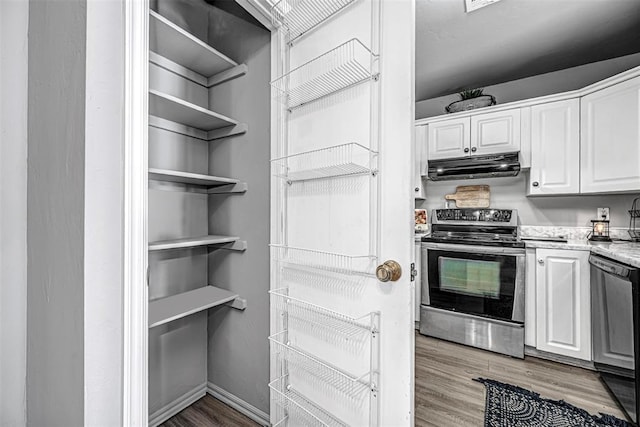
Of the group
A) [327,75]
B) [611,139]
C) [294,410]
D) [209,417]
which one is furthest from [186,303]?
[611,139]

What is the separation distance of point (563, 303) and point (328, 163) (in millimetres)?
2282

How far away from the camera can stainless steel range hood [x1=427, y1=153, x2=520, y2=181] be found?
2.63 metres

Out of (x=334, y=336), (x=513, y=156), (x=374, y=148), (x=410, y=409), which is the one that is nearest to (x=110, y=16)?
(x=374, y=148)

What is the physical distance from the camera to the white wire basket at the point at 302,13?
1190 mm

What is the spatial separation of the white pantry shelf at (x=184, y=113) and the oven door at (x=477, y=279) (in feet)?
6.97

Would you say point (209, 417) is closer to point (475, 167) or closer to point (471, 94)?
point (475, 167)

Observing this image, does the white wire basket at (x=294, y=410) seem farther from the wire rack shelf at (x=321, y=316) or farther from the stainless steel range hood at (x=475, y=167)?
the stainless steel range hood at (x=475, y=167)

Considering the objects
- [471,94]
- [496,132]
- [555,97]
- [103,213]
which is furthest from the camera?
[471,94]

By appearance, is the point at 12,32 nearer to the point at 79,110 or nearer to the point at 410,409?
the point at 79,110

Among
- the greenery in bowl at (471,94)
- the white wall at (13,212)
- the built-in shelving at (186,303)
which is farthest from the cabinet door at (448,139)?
the white wall at (13,212)

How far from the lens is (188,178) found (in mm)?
1573

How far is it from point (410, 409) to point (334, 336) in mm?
370

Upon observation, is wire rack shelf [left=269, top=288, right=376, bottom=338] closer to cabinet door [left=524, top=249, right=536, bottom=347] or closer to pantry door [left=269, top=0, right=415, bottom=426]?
pantry door [left=269, top=0, right=415, bottom=426]

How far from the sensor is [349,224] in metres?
1.17
